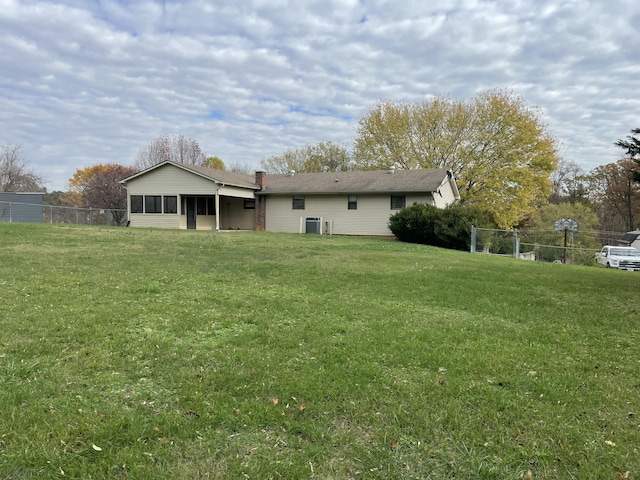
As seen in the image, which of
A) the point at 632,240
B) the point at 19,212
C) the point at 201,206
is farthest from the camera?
the point at 632,240

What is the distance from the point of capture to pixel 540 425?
10.00 feet

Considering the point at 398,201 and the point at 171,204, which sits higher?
the point at 398,201

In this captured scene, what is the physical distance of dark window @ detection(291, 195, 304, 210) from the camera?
25750mm

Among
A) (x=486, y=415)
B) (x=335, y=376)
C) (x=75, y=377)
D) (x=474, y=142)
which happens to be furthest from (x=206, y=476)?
(x=474, y=142)

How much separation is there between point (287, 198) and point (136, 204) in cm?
888

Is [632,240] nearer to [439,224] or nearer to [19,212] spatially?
[439,224]

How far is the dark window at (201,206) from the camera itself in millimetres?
25514

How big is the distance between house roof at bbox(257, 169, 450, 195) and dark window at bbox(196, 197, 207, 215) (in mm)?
3520

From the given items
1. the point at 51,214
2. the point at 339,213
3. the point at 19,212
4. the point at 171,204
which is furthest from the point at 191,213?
the point at 19,212

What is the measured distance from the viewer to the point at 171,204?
2406cm

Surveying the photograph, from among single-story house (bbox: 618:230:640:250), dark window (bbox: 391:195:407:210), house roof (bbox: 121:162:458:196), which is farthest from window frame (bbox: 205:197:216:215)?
single-story house (bbox: 618:230:640:250)

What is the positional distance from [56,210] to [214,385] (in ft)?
98.9

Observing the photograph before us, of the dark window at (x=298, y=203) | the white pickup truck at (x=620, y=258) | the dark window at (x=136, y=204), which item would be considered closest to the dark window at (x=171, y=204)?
the dark window at (x=136, y=204)

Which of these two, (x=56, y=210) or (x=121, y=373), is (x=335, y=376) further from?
(x=56, y=210)
